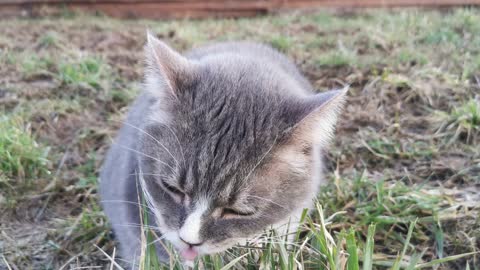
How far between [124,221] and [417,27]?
3.90 metres

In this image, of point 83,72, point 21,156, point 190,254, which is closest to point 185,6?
point 83,72

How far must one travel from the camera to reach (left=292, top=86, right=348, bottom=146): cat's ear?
1.59 m

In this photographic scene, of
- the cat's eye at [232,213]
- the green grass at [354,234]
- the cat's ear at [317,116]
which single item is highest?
the cat's ear at [317,116]

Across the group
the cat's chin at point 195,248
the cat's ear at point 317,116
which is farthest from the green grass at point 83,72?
the cat's ear at point 317,116

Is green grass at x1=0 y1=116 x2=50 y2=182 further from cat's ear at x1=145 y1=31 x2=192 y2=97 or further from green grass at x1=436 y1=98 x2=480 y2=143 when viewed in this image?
green grass at x1=436 y1=98 x2=480 y2=143

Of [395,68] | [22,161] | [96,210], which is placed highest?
[395,68]

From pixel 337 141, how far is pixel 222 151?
1476 millimetres

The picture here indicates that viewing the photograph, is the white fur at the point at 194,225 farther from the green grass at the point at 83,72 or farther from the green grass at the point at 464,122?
the green grass at the point at 83,72

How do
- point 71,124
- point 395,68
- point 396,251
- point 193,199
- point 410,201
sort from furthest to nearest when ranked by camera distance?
1. point 395,68
2. point 71,124
3. point 410,201
4. point 396,251
5. point 193,199

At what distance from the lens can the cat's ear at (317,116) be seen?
159cm

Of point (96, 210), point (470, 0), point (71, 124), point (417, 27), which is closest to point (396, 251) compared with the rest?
point (96, 210)

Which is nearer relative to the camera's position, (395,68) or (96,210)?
(96,210)

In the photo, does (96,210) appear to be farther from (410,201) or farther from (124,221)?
(410,201)

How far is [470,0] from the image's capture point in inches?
244
